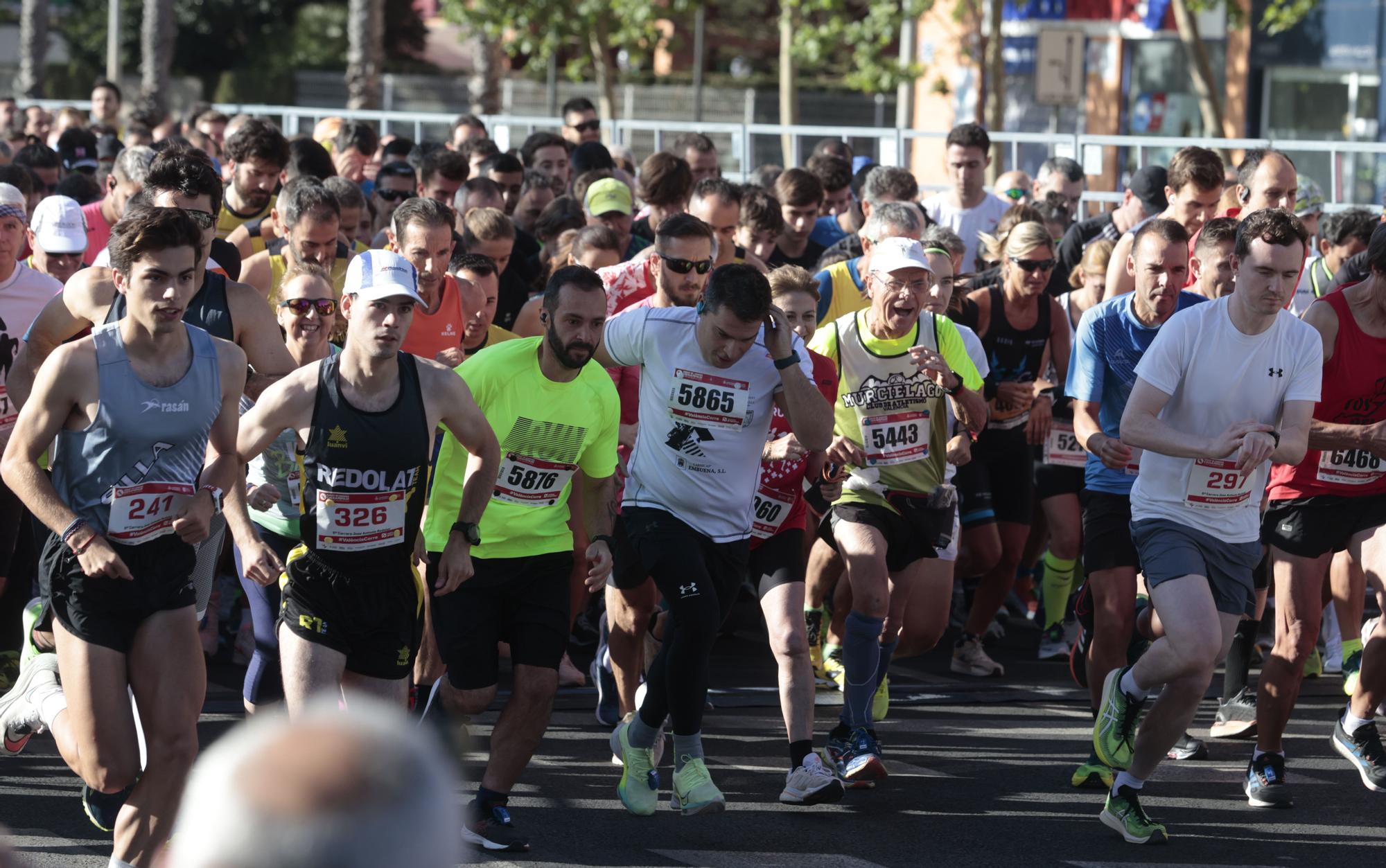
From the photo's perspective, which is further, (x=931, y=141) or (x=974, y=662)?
(x=931, y=141)

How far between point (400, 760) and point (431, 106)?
39800 millimetres

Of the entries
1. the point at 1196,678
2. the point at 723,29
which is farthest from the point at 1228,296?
the point at 723,29

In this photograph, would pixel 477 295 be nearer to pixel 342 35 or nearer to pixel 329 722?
pixel 329 722

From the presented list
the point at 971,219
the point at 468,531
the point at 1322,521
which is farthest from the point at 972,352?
the point at 971,219

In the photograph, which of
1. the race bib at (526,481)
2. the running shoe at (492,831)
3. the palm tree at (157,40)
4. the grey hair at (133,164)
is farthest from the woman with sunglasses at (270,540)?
the palm tree at (157,40)

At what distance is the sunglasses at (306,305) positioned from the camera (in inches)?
254

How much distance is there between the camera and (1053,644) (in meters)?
9.00

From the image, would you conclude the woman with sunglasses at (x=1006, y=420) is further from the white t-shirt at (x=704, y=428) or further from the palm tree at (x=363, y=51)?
the palm tree at (x=363, y=51)

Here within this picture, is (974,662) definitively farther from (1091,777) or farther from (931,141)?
(931,141)

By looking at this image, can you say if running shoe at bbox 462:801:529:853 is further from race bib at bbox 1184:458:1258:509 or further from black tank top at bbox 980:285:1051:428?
black tank top at bbox 980:285:1051:428

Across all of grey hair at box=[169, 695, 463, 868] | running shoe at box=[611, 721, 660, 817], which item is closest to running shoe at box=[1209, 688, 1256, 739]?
running shoe at box=[611, 721, 660, 817]

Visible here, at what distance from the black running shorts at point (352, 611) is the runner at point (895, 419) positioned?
1.99 metres

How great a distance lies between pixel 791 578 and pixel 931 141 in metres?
13.7

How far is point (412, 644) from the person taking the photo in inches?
214
